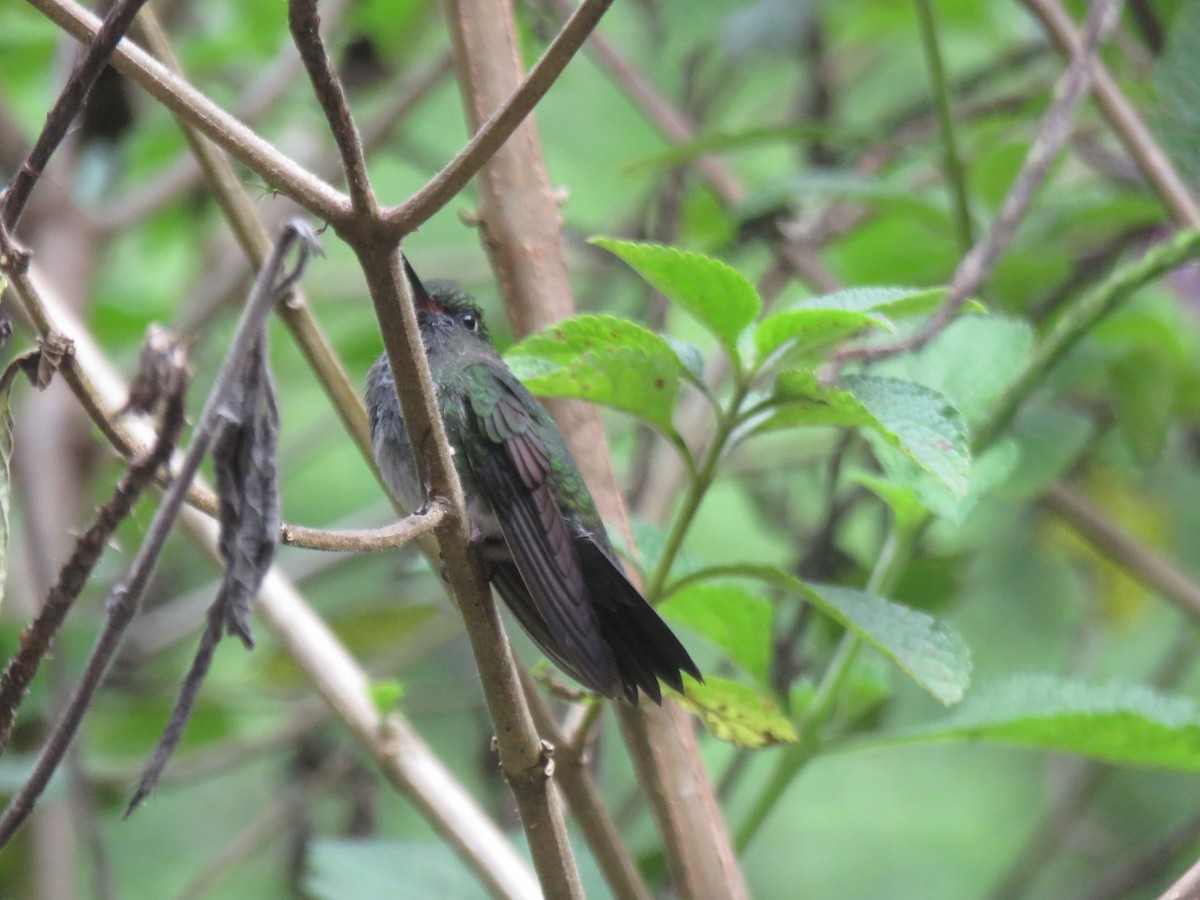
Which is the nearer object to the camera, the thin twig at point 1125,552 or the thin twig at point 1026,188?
the thin twig at point 1026,188

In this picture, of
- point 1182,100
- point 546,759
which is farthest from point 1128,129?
point 546,759

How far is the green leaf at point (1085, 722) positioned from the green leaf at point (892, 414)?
1.80ft

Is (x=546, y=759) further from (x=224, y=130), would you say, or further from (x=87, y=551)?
(x=224, y=130)

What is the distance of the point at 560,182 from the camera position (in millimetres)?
5051

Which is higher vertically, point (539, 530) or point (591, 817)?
point (539, 530)

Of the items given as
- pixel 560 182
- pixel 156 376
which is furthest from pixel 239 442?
pixel 560 182

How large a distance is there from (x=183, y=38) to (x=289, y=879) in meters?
2.78

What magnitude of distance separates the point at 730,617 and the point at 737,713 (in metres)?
0.22

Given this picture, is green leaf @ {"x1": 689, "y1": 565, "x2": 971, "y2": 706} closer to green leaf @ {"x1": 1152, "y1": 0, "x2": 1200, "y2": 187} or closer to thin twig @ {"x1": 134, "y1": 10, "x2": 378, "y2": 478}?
thin twig @ {"x1": 134, "y1": 10, "x2": 378, "y2": 478}

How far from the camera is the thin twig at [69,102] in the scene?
104 cm

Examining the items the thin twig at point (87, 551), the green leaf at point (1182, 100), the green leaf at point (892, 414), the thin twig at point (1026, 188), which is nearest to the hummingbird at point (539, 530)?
the green leaf at point (892, 414)

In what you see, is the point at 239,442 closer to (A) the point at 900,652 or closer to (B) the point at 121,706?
(A) the point at 900,652

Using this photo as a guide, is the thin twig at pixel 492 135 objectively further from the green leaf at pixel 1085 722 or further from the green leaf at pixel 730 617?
the green leaf at pixel 1085 722

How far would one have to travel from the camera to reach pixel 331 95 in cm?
104
